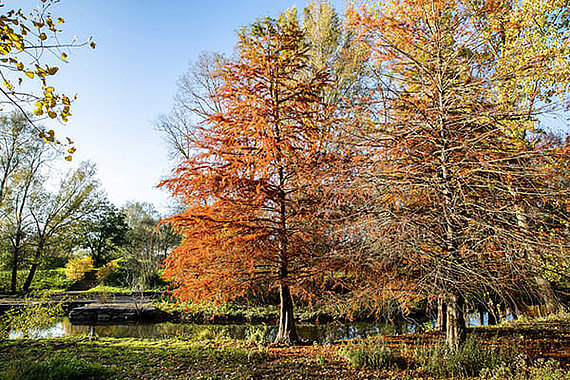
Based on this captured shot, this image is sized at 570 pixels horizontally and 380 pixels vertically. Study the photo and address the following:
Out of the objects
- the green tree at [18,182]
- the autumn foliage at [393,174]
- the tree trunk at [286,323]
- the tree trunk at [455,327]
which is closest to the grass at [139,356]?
the tree trunk at [286,323]

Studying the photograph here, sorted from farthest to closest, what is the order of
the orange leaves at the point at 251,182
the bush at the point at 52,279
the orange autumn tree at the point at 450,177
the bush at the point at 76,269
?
the bush at the point at 76,269 < the bush at the point at 52,279 < the orange leaves at the point at 251,182 < the orange autumn tree at the point at 450,177

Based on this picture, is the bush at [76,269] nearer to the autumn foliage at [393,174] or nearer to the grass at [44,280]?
the grass at [44,280]

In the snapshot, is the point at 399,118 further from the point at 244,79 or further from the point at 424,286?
the point at 244,79

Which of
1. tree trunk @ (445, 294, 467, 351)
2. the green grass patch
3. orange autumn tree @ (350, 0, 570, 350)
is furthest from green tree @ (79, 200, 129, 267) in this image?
tree trunk @ (445, 294, 467, 351)

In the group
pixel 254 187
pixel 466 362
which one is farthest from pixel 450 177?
pixel 254 187

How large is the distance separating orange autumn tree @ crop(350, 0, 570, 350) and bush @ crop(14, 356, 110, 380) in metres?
4.48

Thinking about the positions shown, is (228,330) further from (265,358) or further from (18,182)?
(18,182)

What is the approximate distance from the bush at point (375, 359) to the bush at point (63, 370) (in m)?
3.92

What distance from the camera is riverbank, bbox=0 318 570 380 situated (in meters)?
4.82

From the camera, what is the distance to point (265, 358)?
18.8 feet

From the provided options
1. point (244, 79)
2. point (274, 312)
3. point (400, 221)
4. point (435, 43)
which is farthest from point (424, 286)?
point (274, 312)

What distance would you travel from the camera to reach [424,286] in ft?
16.5

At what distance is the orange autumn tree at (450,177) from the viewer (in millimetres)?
4406

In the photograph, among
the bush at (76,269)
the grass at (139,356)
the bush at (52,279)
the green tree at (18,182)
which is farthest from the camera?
the bush at (76,269)
